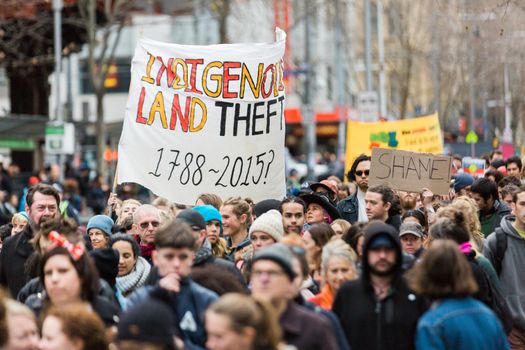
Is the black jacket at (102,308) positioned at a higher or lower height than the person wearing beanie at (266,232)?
higher

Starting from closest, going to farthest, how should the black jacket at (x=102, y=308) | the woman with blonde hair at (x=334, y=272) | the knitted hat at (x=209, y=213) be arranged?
the black jacket at (x=102, y=308) < the woman with blonde hair at (x=334, y=272) < the knitted hat at (x=209, y=213)

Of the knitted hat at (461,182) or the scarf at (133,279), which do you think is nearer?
the scarf at (133,279)

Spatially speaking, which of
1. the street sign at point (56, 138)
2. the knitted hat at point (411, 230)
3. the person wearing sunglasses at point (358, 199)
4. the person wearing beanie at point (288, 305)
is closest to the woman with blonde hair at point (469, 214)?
the knitted hat at point (411, 230)

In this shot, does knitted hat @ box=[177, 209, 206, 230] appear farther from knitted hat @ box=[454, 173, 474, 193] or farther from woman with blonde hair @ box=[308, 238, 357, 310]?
knitted hat @ box=[454, 173, 474, 193]

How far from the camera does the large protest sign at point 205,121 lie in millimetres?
13547

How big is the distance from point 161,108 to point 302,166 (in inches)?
1451

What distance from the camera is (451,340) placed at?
757 cm

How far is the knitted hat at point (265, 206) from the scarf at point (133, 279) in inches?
106

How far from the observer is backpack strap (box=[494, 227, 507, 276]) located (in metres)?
10.9

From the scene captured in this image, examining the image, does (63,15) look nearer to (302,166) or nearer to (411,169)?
(302,166)

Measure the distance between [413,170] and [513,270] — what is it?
4427mm

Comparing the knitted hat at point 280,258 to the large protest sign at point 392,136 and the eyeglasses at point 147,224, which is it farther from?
the large protest sign at point 392,136

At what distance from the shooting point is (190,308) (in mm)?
7836

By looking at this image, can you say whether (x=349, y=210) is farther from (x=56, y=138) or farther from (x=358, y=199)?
(x=56, y=138)
